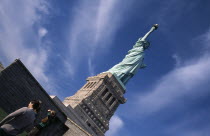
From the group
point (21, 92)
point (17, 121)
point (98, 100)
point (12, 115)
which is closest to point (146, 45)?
point (98, 100)

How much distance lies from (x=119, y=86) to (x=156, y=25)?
22760 millimetres

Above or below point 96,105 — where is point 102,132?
below

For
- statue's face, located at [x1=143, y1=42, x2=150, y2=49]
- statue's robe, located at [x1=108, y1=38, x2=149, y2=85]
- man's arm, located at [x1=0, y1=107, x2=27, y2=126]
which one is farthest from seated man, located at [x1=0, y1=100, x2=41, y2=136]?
statue's face, located at [x1=143, y1=42, x2=150, y2=49]

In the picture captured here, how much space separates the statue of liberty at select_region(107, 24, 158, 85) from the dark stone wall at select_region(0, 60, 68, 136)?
34.4 metres

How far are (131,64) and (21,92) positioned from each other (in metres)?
39.6

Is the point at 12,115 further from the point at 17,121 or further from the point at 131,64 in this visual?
the point at 131,64

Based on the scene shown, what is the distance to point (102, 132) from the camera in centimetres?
4166

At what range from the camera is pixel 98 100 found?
43.8 meters

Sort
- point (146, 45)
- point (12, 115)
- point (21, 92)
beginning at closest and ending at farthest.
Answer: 1. point (12, 115)
2. point (21, 92)
3. point (146, 45)

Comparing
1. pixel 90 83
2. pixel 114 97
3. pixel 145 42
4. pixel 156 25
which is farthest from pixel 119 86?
pixel 156 25

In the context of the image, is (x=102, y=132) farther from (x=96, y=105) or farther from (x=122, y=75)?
(x=122, y=75)

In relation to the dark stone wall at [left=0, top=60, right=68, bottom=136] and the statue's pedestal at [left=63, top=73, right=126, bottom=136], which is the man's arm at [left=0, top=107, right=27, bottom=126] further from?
the statue's pedestal at [left=63, top=73, right=126, bottom=136]

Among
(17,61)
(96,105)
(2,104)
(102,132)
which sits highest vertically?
(96,105)

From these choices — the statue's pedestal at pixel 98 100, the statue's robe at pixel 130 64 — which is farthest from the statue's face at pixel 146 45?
the statue's pedestal at pixel 98 100
